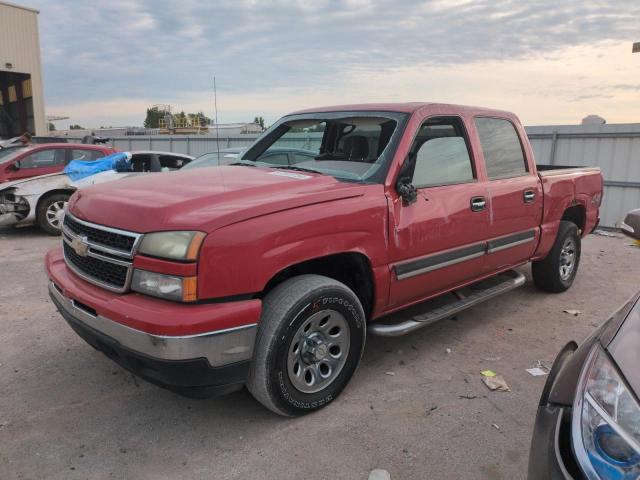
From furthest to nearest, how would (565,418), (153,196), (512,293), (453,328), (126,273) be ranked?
1. (512,293)
2. (453,328)
3. (153,196)
4. (126,273)
5. (565,418)

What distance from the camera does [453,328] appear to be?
453 cm

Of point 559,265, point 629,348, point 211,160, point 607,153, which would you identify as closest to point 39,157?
point 211,160

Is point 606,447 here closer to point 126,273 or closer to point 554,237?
point 126,273

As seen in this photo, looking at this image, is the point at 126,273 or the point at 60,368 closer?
the point at 126,273

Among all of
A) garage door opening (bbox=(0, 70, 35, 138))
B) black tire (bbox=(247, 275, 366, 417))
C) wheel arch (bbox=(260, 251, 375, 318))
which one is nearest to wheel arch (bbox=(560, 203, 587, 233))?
Result: wheel arch (bbox=(260, 251, 375, 318))

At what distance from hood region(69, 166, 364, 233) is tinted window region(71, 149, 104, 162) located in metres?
7.16

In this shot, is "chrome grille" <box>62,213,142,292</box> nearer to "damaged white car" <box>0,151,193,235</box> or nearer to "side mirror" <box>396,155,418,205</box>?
"side mirror" <box>396,155,418,205</box>

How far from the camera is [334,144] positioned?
404cm

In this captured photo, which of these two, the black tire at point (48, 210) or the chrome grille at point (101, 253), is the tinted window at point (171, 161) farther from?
the chrome grille at point (101, 253)

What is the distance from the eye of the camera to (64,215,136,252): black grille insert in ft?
8.66

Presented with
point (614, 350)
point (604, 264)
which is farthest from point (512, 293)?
point (614, 350)

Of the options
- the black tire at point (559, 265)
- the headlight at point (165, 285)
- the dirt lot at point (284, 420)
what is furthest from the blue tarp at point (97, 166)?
the black tire at point (559, 265)

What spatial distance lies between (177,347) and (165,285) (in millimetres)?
312

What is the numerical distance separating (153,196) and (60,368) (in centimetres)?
171
